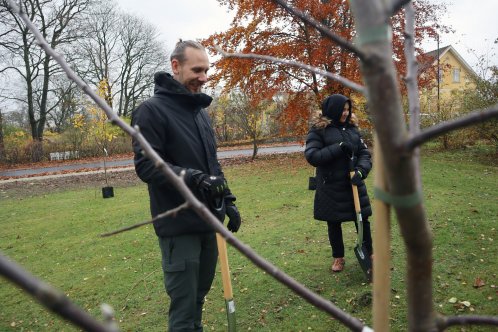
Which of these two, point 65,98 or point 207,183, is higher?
point 65,98

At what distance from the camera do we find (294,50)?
1309cm

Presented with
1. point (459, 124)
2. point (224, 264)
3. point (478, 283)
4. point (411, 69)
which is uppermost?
point (411, 69)

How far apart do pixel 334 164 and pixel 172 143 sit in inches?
88.8

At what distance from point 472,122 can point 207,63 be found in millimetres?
2627

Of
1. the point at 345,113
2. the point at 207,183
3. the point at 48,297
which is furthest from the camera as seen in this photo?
the point at 345,113

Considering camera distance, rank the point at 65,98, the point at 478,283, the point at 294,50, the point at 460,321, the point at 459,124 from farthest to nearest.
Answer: the point at 65,98
the point at 294,50
the point at 478,283
the point at 460,321
the point at 459,124

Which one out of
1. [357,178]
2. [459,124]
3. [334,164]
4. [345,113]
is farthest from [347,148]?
[459,124]

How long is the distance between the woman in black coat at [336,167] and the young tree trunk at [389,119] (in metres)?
3.77

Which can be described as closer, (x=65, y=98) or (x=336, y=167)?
(x=336, y=167)

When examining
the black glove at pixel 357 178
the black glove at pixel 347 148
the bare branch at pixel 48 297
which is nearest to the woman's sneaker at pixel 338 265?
the black glove at pixel 357 178

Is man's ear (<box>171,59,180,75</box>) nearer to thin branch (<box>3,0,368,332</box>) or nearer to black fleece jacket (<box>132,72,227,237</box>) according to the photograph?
black fleece jacket (<box>132,72,227,237</box>)

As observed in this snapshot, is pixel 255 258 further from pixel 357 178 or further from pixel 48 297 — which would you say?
pixel 357 178

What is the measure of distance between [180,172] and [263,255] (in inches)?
129

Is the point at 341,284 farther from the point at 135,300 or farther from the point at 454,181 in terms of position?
the point at 454,181
